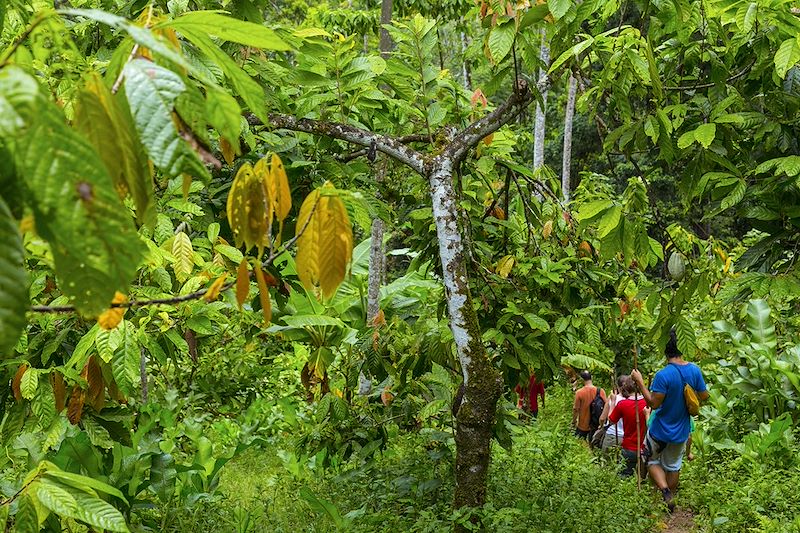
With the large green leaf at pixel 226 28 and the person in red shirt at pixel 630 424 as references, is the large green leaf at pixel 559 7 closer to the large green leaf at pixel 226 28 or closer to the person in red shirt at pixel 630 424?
the large green leaf at pixel 226 28

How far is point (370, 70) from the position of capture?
376 centimetres

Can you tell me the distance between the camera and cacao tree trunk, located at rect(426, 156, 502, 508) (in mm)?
3498

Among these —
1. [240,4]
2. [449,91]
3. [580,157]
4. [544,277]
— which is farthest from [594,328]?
[580,157]

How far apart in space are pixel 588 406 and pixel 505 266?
14.7ft

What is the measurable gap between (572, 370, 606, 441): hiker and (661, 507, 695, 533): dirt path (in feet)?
6.37

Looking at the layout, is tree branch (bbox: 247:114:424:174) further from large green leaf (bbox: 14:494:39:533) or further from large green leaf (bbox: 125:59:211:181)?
large green leaf (bbox: 125:59:211:181)

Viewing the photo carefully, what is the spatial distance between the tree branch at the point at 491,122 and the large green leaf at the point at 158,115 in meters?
2.87

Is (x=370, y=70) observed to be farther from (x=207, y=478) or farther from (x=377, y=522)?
(x=207, y=478)

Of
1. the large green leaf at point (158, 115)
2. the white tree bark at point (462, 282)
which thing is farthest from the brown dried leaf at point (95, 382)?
the large green leaf at point (158, 115)

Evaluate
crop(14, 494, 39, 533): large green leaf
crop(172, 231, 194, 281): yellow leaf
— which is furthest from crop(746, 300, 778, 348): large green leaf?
crop(14, 494, 39, 533): large green leaf

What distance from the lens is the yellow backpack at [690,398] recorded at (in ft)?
18.7

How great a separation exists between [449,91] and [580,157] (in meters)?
15.5

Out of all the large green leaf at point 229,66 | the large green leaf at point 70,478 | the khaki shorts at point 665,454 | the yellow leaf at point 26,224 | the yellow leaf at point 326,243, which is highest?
the large green leaf at point 229,66

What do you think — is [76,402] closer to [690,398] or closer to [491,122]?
[491,122]
